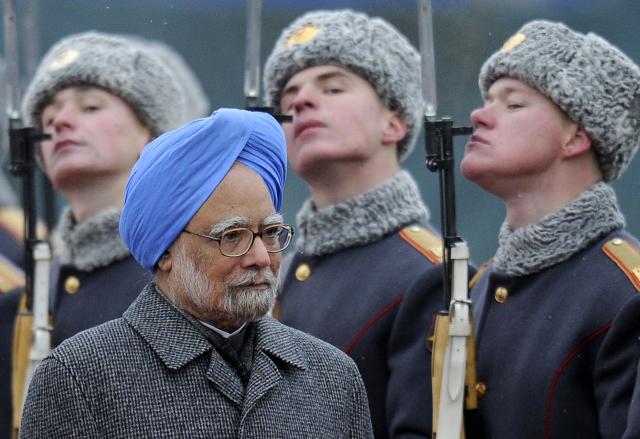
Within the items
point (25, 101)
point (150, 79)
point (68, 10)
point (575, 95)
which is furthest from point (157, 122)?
point (68, 10)

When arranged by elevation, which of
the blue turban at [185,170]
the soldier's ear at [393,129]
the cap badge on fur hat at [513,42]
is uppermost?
the cap badge on fur hat at [513,42]

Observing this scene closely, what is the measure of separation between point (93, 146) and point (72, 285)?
1.64 feet

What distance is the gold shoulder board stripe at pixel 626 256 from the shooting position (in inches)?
165

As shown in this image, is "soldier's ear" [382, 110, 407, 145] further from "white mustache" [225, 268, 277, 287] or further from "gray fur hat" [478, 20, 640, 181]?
"white mustache" [225, 268, 277, 287]

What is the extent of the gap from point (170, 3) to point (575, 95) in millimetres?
3899

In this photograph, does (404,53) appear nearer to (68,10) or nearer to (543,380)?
(543,380)

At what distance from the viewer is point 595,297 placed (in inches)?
166

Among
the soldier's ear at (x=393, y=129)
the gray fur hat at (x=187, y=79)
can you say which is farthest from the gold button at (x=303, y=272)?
the gray fur hat at (x=187, y=79)

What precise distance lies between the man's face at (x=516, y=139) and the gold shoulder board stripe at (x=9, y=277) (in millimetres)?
2137

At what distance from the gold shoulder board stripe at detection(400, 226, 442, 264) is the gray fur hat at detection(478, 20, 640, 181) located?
2.16 ft

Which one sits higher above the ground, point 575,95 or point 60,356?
point 575,95

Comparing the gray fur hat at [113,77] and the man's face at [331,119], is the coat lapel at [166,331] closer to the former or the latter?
the man's face at [331,119]

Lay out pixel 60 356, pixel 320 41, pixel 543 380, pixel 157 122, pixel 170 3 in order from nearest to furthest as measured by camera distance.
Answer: pixel 60 356 → pixel 543 380 → pixel 320 41 → pixel 157 122 → pixel 170 3

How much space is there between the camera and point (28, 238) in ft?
17.7
